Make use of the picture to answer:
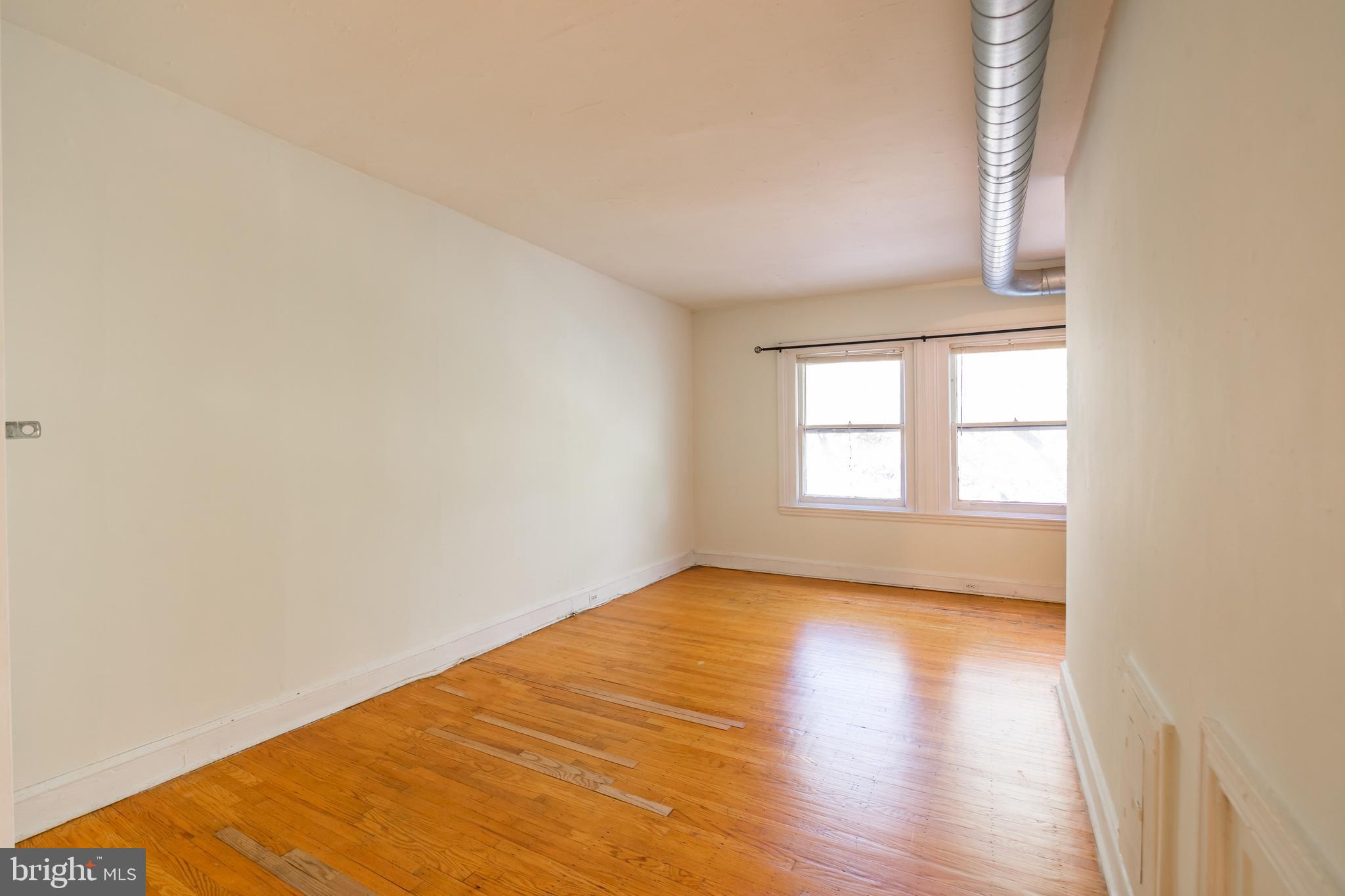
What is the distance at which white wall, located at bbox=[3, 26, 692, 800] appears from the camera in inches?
83.5

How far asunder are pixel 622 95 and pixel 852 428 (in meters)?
3.99

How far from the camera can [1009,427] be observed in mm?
5066

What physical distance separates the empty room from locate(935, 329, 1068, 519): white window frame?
3.62ft

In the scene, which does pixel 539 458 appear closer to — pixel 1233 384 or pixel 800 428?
pixel 800 428

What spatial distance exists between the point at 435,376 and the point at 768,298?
11.2 feet

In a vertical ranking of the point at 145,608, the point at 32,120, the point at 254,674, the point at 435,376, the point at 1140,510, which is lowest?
the point at 254,674

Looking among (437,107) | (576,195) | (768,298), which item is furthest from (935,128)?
(768,298)

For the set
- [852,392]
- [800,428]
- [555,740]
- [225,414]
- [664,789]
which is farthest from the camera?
[800,428]

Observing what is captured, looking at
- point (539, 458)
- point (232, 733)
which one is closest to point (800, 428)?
point (539, 458)

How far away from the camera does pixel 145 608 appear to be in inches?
92.4

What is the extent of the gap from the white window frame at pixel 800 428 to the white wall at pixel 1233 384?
3.75 meters

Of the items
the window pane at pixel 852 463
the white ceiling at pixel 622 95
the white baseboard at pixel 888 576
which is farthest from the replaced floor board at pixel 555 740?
the window pane at pixel 852 463

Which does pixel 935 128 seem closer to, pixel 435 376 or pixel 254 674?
pixel 435 376

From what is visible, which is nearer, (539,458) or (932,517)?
(539,458)
